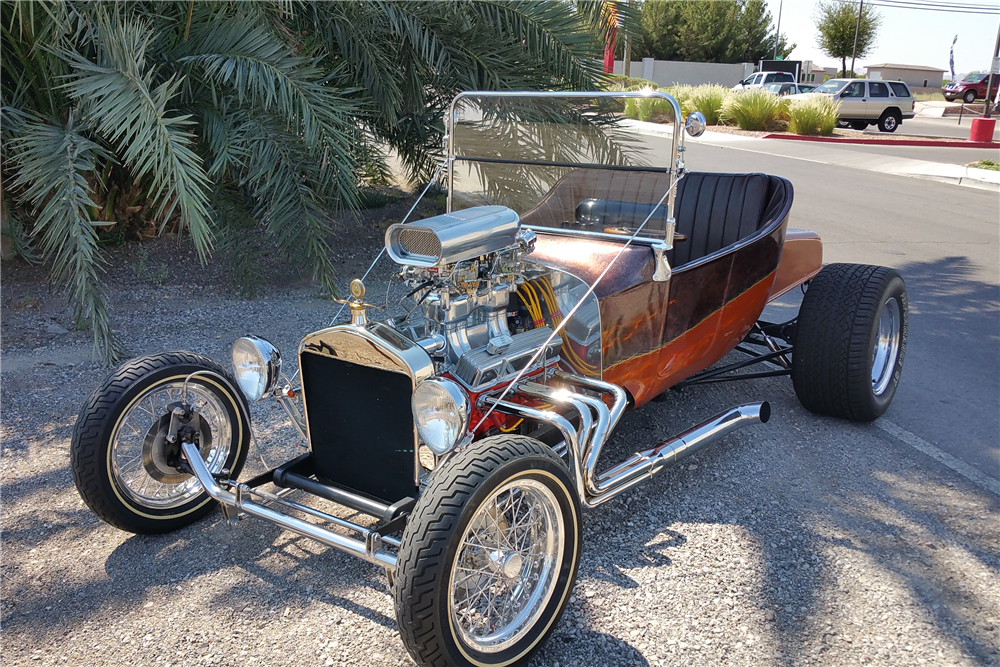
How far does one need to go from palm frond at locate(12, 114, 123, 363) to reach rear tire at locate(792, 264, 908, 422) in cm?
387

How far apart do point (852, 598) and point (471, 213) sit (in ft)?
6.16

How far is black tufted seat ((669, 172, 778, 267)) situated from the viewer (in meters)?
4.18

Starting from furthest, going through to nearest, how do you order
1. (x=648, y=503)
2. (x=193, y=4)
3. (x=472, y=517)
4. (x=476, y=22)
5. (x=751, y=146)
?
(x=751, y=146) → (x=476, y=22) → (x=193, y=4) → (x=648, y=503) → (x=472, y=517)

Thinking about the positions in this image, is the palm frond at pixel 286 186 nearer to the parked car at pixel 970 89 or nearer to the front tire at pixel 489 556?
the front tire at pixel 489 556

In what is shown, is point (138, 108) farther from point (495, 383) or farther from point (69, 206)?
point (495, 383)

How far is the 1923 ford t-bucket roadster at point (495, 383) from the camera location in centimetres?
226

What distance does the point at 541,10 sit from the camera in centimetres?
606

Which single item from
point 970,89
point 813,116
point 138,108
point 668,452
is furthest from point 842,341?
point 970,89

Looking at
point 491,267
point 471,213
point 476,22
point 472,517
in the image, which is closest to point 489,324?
point 491,267

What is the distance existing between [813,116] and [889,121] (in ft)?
16.4

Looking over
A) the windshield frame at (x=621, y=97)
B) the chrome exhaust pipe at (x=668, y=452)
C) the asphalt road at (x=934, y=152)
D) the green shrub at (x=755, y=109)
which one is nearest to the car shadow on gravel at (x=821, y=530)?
the chrome exhaust pipe at (x=668, y=452)

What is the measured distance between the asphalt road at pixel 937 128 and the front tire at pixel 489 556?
2341cm

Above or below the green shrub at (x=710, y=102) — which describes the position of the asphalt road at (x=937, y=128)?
below

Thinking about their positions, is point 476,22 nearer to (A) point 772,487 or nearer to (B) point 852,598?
(A) point 772,487
